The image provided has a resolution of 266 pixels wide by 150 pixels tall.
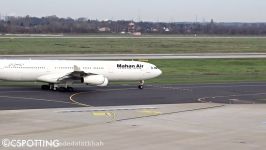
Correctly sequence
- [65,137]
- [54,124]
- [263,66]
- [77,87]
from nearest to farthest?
[65,137]
[54,124]
[77,87]
[263,66]

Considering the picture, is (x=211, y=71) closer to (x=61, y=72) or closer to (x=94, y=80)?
(x=94, y=80)

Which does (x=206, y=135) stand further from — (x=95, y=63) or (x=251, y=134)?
(x=95, y=63)

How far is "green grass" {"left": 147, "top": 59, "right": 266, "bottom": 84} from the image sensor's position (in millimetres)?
66688

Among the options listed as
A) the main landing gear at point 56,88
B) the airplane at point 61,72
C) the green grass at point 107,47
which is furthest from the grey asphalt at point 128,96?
the green grass at point 107,47

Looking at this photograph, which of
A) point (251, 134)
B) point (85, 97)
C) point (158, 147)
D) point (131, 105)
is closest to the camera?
point (158, 147)

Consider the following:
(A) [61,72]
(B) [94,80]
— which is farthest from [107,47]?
(B) [94,80]

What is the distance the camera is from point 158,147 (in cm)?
2770

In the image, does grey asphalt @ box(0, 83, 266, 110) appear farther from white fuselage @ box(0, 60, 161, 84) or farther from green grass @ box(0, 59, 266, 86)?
green grass @ box(0, 59, 266, 86)

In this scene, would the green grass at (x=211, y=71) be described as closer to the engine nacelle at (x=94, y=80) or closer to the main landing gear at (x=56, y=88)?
the engine nacelle at (x=94, y=80)

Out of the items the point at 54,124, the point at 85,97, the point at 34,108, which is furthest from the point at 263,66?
the point at 54,124

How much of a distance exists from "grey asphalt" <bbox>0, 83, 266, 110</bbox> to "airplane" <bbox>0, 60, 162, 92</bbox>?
3.54ft

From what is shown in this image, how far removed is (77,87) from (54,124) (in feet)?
77.7

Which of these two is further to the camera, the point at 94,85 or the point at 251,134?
the point at 94,85

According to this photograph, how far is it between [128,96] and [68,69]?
7.61 m
